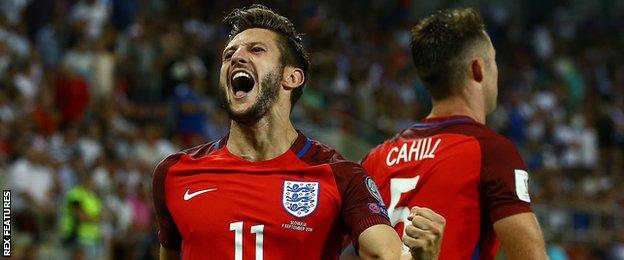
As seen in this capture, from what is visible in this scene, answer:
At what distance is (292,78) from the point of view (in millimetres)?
4477

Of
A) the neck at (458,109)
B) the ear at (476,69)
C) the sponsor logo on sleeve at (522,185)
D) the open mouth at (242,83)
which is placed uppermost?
the ear at (476,69)

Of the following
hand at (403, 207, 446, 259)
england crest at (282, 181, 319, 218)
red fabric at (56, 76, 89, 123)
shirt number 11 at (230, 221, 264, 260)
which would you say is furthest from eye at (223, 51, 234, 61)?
red fabric at (56, 76, 89, 123)

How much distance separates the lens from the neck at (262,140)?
4.37m

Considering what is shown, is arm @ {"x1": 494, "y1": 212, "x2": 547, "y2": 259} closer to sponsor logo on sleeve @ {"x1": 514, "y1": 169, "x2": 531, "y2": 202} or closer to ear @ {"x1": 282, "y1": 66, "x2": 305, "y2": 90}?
sponsor logo on sleeve @ {"x1": 514, "y1": 169, "x2": 531, "y2": 202}

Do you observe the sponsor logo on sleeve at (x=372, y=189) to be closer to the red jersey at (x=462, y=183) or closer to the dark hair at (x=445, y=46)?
the red jersey at (x=462, y=183)

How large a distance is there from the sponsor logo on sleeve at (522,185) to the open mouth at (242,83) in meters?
1.20

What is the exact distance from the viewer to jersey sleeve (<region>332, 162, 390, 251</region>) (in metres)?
4.09

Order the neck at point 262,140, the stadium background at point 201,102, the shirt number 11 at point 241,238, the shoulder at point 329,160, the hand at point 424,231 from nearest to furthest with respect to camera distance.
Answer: the hand at point 424,231, the shirt number 11 at point 241,238, the shoulder at point 329,160, the neck at point 262,140, the stadium background at point 201,102

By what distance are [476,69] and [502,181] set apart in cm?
64

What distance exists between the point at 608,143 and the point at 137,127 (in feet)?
26.4

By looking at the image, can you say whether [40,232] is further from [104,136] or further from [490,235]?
[490,235]

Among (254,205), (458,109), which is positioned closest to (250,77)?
(254,205)

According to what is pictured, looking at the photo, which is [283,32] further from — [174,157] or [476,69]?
[476,69]

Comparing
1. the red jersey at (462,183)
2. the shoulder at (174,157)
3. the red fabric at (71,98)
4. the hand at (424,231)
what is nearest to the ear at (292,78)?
the shoulder at (174,157)
